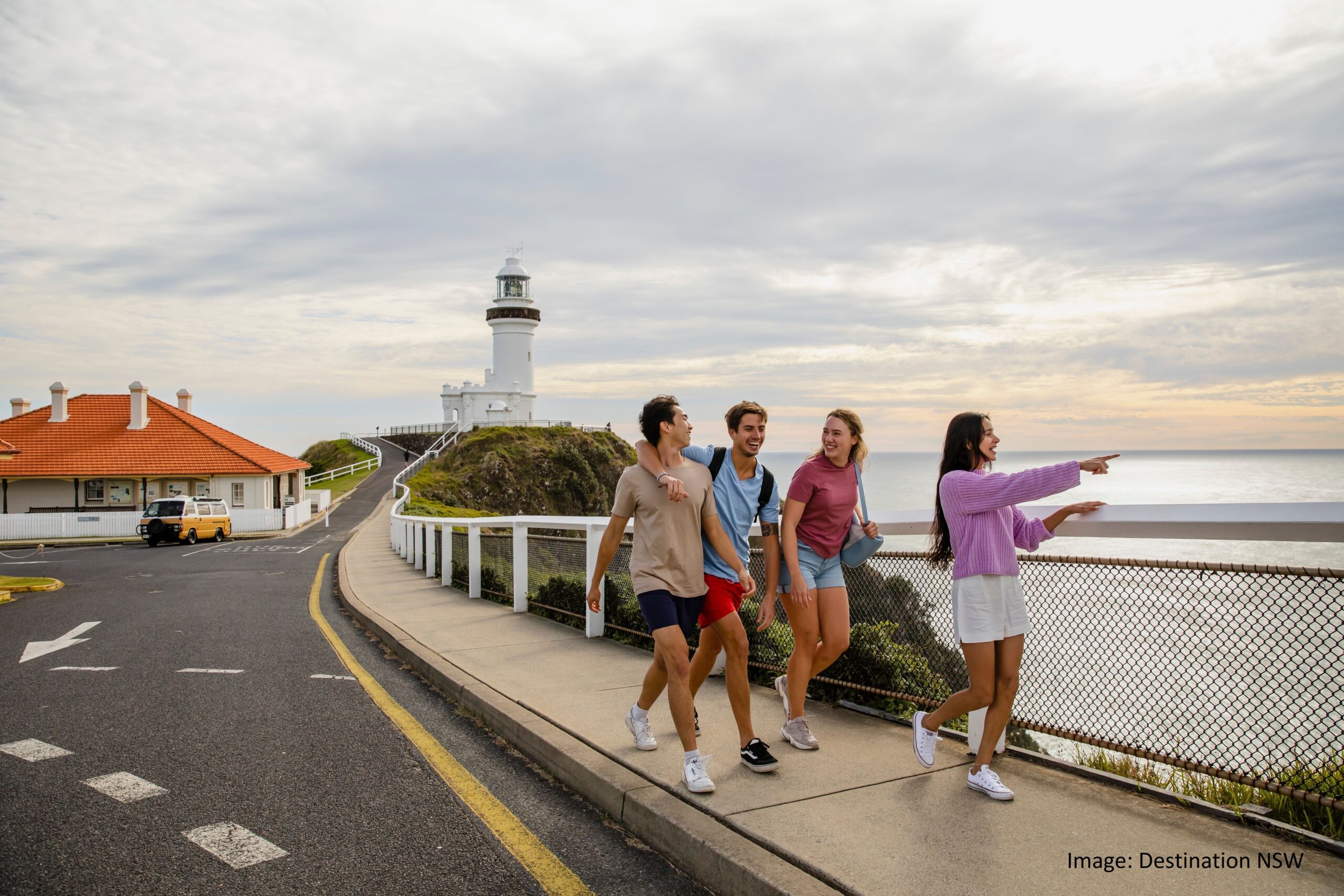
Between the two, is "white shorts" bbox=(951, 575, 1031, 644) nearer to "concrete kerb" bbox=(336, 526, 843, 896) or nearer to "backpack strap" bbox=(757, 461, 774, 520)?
"backpack strap" bbox=(757, 461, 774, 520)

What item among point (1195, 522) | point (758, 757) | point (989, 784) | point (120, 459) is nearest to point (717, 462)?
point (758, 757)

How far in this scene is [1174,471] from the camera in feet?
548

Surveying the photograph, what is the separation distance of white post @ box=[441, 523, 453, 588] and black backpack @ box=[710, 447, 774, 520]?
33.1 ft

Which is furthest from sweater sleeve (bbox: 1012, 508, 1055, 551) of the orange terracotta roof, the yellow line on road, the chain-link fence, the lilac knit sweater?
the orange terracotta roof

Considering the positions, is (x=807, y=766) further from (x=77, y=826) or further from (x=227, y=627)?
(x=227, y=627)

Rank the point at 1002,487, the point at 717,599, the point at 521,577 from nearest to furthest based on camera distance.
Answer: the point at 1002,487
the point at 717,599
the point at 521,577

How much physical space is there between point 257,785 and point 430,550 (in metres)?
11.3

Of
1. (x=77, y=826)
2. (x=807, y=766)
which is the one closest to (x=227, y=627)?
(x=77, y=826)

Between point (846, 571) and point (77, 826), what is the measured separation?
4.76 metres

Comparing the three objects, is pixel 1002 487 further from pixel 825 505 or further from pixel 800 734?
pixel 800 734

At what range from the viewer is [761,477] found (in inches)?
203

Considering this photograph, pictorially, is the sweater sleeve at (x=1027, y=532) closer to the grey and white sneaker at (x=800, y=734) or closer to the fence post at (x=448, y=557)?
the grey and white sneaker at (x=800, y=734)

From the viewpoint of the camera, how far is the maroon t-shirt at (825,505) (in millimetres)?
4953

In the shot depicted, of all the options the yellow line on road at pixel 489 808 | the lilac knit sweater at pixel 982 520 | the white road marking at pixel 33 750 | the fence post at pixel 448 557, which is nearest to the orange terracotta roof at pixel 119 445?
the fence post at pixel 448 557
